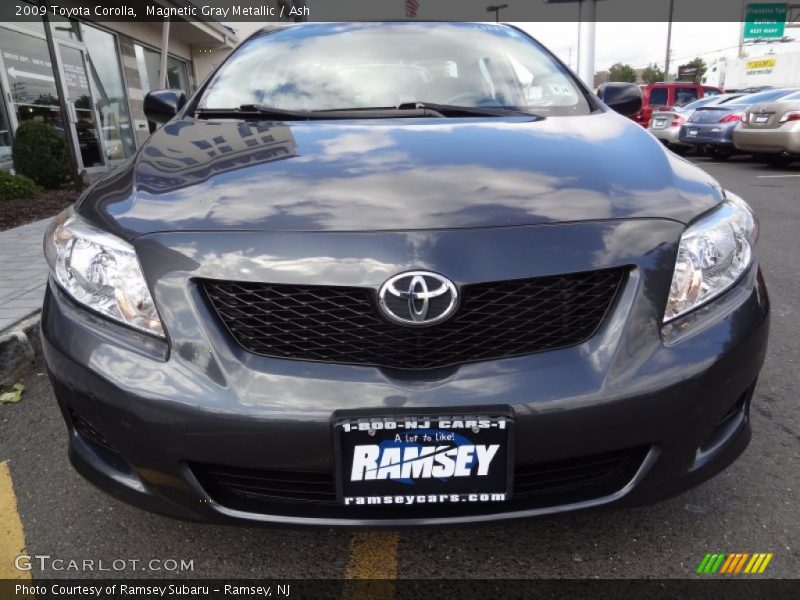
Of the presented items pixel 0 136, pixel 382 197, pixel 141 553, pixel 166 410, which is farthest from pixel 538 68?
pixel 0 136

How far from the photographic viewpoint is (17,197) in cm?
705

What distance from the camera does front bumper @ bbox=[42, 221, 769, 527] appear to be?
49.0 inches

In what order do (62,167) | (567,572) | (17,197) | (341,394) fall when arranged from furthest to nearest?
1. (62,167)
2. (17,197)
3. (567,572)
4. (341,394)

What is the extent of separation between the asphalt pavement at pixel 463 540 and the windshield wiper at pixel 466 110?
1.31 m

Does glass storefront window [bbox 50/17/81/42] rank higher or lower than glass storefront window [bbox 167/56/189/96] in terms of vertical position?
higher

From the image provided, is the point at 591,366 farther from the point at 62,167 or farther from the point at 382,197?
the point at 62,167

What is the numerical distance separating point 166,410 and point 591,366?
0.88 m

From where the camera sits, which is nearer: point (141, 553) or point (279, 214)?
point (279, 214)

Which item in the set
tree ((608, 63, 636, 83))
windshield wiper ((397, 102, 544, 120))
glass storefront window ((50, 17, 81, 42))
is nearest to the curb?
windshield wiper ((397, 102, 544, 120))

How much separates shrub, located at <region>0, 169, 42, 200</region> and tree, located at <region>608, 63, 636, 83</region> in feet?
245

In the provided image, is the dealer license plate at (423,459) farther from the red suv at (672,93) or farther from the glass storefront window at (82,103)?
the red suv at (672,93)

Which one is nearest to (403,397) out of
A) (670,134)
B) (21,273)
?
(21,273)

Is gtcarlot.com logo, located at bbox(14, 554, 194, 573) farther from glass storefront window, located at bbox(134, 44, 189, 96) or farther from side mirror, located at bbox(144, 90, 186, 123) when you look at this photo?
glass storefront window, located at bbox(134, 44, 189, 96)

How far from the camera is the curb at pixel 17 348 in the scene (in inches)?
109
